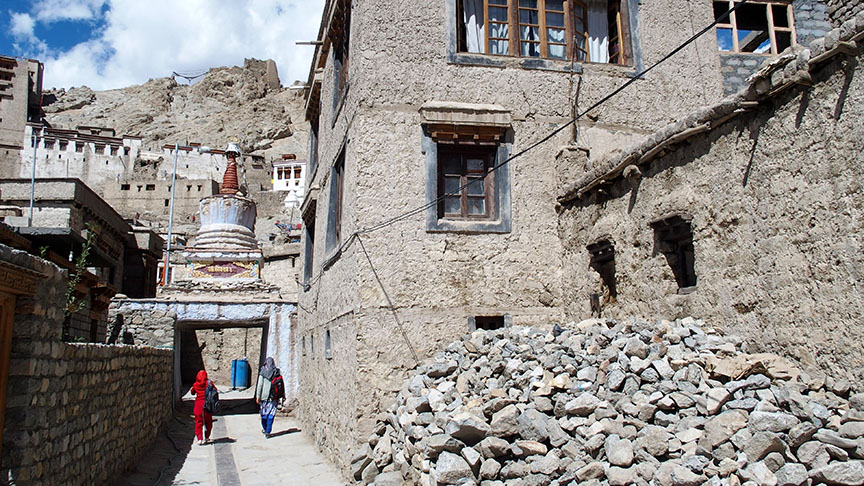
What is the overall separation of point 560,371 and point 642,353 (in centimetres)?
82

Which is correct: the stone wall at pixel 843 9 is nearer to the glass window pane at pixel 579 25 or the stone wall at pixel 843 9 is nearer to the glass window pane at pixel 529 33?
the glass window pane at pixel 579 25

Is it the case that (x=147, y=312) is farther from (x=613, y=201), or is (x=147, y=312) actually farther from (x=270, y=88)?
(x=270, y=88)

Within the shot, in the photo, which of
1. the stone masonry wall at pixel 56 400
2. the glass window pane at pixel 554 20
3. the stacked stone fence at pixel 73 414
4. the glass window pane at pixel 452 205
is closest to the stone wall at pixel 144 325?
the stacked stone fence at pixel 73 414

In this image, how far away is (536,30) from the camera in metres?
9.68

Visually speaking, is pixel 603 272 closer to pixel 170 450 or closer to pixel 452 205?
pixel 452 205

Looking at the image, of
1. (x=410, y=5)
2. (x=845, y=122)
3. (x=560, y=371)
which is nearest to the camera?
(x=845, y=122)

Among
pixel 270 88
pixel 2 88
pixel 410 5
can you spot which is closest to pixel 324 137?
pixel 410 5

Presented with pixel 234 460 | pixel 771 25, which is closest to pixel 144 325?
pixel 234 460

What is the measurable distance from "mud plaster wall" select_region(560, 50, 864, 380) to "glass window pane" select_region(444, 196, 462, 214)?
267cm

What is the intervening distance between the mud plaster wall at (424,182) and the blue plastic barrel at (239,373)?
54.7ft

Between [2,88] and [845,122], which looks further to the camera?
[2,88]

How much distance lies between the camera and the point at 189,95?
87812mm

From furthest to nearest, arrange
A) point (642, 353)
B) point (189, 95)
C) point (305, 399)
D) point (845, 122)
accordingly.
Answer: point (189, 95)
point (305, 399)
point (642, 353)
point (845, 122)

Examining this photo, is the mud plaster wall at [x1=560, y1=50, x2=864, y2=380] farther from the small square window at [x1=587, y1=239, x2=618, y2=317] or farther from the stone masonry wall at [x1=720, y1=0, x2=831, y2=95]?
the stone masonry wall at [x1=720, y1=0, x2=831, y2=95]
